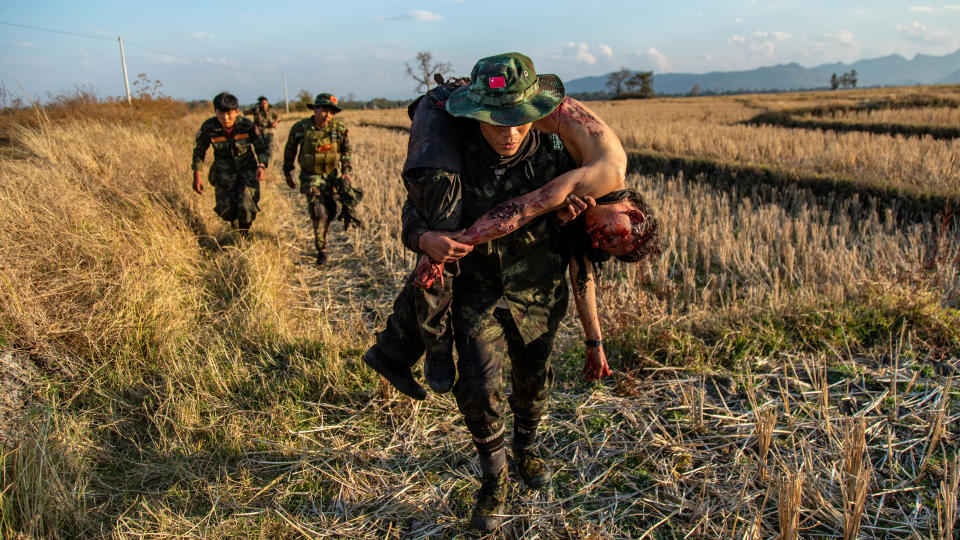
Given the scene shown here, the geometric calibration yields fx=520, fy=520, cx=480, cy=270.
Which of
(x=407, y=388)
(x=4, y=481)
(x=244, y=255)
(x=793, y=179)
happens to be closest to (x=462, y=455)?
(x=407, y=388)

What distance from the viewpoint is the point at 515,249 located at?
7.39 feet

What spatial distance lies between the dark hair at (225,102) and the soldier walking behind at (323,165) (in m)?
0.74

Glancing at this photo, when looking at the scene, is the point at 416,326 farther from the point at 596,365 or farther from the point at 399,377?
the point at 596,365

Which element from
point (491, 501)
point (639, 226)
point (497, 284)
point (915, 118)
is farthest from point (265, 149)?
point (915, 118)

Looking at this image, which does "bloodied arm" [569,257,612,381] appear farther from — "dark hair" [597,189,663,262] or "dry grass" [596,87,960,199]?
"dry grass" [596,87,960,199]

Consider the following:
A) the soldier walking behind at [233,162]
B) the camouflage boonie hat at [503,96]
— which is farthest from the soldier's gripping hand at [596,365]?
the soldier walking behind at [233,162]

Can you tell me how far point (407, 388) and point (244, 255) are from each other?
11.8ft

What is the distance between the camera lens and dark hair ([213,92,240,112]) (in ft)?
21.0

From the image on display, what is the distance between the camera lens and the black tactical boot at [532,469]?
2689mm

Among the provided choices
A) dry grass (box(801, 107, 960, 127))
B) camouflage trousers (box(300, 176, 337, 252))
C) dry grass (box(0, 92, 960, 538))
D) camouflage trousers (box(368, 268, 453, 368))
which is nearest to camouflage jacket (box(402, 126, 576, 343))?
camouflage trousers (box(368, 268, 453, 368))

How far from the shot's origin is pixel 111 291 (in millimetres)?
4051

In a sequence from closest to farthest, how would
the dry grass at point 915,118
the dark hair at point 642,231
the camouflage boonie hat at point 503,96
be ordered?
1. the camouflage boonie hat at point 503,96
2. the dark hair at point 642,231
3. the dry grass at point 915,118

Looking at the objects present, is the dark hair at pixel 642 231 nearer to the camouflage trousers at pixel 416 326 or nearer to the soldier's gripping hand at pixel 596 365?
the soldier's gripping hand at pixel 596 365

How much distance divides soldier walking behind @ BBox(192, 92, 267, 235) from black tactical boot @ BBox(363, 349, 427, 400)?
4843mm
